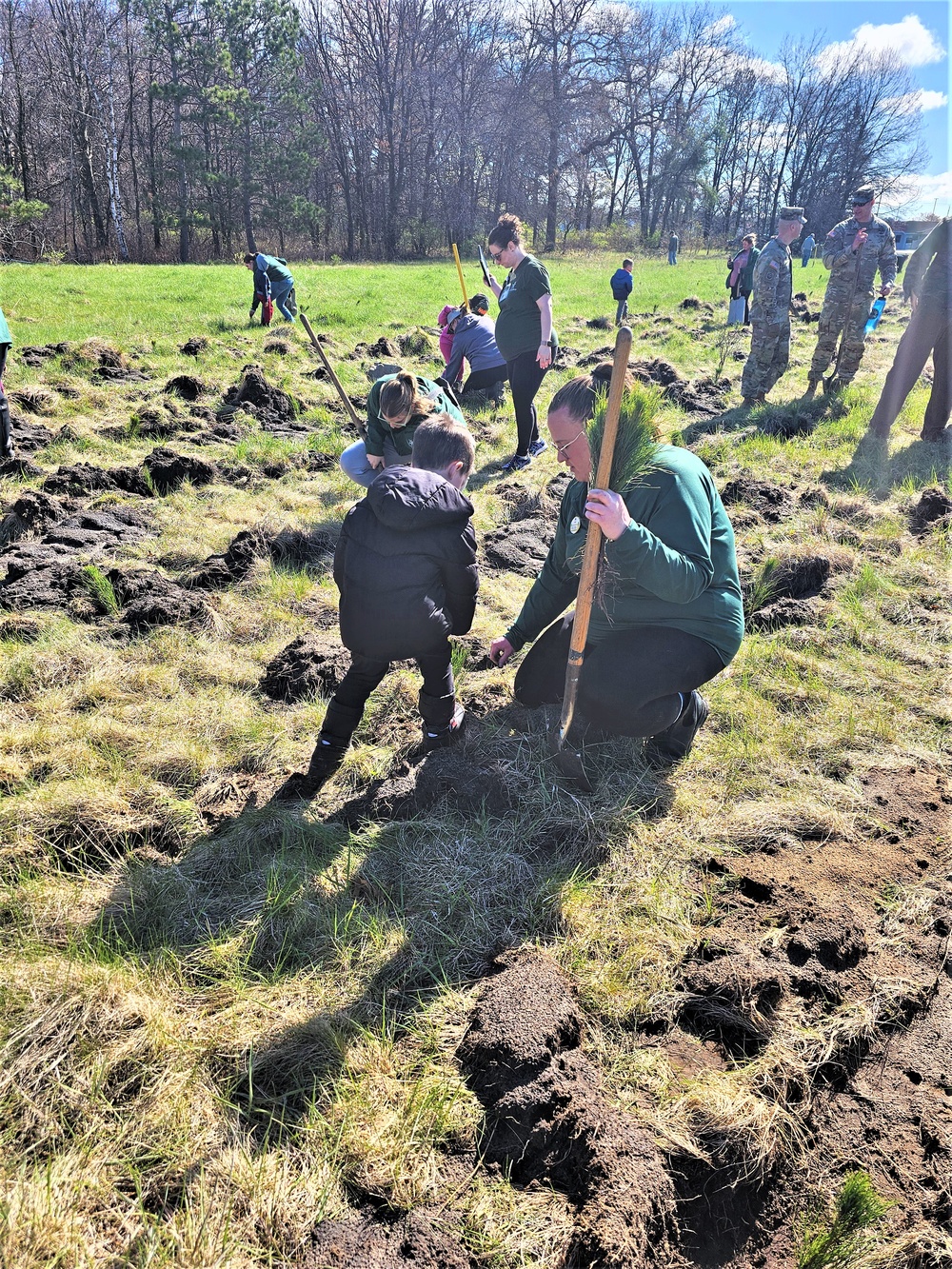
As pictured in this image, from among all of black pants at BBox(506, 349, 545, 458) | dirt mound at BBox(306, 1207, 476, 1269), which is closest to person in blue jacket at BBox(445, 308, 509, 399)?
black pants at BBox(506, 349, 545, 458)

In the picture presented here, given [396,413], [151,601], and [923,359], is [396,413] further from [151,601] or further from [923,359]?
[923,359]

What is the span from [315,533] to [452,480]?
8.23ft

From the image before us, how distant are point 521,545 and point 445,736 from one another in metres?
2.44

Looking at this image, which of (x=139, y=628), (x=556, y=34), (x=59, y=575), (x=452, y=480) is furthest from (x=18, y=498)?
(x=556, y=34)

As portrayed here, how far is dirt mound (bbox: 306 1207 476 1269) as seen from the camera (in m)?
1.50

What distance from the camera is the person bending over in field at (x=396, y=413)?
4.02 meters

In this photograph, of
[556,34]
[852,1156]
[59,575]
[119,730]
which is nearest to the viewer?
[852,1156]

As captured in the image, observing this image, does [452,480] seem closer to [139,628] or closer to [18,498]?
[139,628]

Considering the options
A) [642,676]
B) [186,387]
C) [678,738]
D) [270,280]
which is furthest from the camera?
[270,280]

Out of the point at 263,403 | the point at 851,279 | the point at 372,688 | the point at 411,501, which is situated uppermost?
the point at 851,279

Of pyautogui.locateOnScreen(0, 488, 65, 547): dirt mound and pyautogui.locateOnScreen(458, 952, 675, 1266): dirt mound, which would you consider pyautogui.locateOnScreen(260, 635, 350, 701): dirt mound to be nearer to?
pyautogui.locateOnScreen(458, 952, 675, 1266): dirt mound

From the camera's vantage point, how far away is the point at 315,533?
5.22m

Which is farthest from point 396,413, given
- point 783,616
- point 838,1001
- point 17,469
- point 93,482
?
point 17,469

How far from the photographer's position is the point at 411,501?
8.40ft
